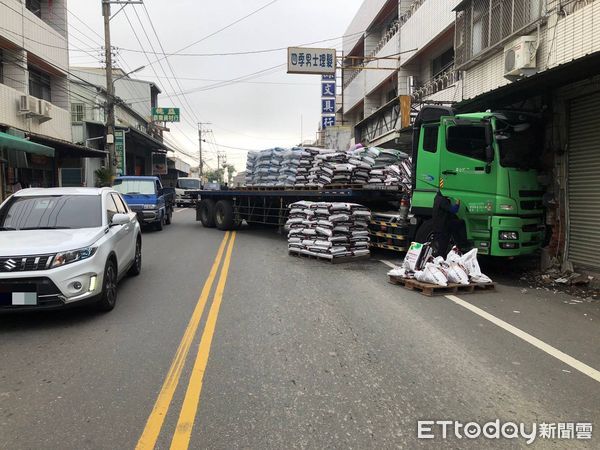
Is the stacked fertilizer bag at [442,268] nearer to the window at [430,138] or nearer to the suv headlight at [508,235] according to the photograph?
the suv headlight at [508,235]

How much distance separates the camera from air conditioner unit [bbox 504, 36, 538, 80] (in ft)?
34.4

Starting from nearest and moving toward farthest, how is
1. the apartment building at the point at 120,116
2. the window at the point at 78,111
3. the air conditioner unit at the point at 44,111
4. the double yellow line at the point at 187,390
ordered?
the double yellow line at the point at 187,390 < the air conditioner unit at the point at 44,111 < the apartment building at the point at 120,116 < the window at the point at 78,111

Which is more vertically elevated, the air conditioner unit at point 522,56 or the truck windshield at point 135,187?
the air conditioner unit at point 522,56

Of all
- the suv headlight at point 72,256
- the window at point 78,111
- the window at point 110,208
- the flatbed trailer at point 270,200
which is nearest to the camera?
the suv headlight at point 72,256

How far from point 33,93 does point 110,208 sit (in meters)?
16.5

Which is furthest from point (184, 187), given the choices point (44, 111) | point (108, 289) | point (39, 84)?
point (108, 289)

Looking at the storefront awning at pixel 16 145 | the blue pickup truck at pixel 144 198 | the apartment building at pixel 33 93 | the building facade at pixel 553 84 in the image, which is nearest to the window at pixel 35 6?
the apartment building at pixel 33 93

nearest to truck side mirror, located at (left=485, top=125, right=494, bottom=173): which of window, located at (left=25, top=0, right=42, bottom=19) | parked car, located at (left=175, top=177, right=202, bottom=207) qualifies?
window, located at (left=25, top=0, right=42, bottom=19)

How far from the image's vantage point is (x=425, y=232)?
9625 mm

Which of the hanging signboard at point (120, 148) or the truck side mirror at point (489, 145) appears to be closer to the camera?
the truck side mirror at point (489, 145)

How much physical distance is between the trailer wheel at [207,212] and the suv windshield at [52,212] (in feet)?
39.5

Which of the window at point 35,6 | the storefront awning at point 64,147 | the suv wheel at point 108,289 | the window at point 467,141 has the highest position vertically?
the window at point 35,6

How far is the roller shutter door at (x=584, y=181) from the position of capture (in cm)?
867

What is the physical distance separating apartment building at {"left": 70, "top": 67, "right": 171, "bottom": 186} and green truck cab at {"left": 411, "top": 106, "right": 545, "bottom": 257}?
59.2ft
